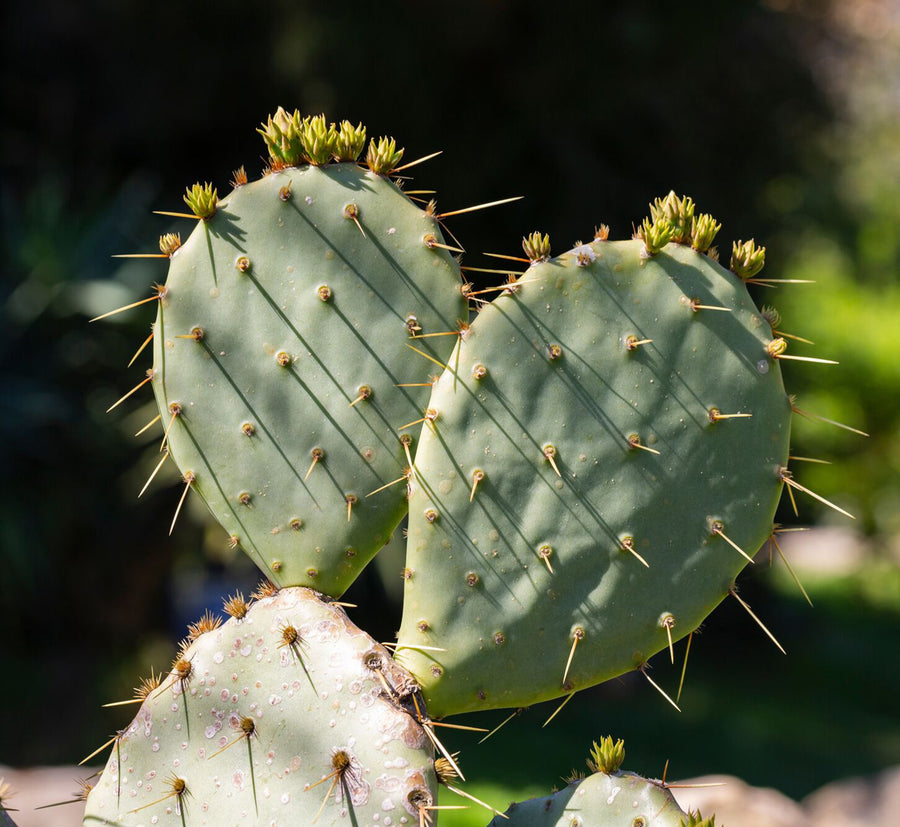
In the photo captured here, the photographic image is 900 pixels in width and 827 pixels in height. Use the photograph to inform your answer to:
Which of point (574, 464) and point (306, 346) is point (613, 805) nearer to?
point (574, 464)

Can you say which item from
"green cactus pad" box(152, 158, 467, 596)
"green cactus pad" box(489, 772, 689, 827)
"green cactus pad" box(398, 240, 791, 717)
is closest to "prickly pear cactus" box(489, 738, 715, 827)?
"green cactus pad" box(489, 772, 689, 827)

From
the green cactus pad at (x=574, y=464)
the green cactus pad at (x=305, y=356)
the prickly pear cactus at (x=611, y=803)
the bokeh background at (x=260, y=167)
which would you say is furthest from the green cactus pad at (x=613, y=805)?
the bokeh background at (x=260, y=167)

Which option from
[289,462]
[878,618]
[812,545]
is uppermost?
[289,462]

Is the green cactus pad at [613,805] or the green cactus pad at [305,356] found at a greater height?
the green cactus pad at [305,356]

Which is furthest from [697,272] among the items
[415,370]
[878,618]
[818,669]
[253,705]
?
[878,618]

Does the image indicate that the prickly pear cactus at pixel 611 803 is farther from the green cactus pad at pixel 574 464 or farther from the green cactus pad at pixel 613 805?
the green cactus pad at pixel 574 464

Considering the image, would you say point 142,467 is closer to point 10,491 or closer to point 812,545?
point 10,491

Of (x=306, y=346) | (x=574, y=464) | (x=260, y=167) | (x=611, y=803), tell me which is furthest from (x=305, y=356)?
(x=260, y=167)
